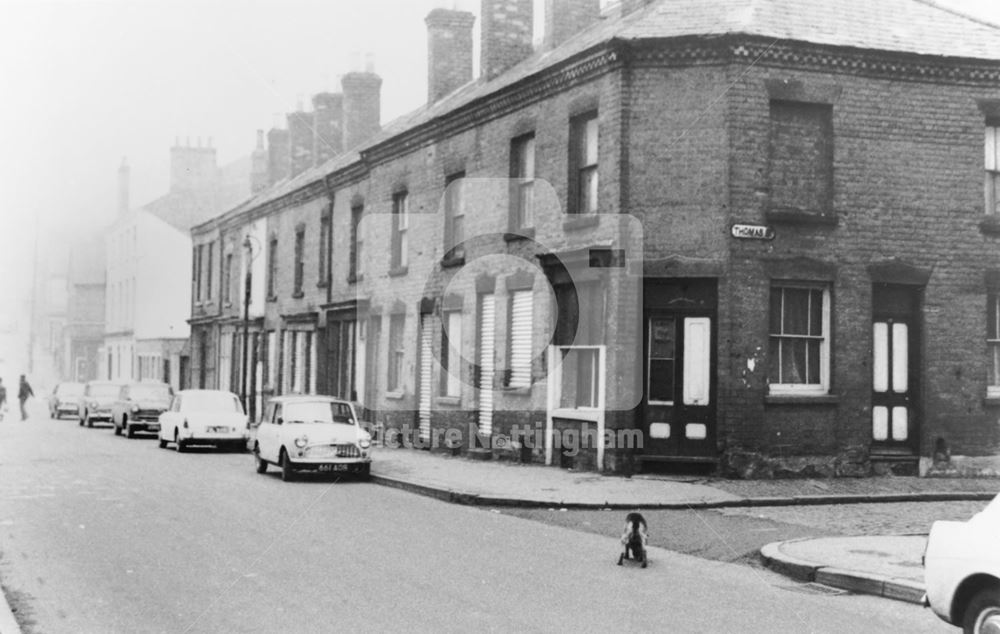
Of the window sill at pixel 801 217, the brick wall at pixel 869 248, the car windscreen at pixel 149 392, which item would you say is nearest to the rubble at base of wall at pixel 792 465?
the brick wall at pixel 869 248

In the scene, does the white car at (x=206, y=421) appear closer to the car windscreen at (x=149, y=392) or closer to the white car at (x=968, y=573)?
the car windscreen at (x=149, y=392)

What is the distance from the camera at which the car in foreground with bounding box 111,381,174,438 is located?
30.6 m

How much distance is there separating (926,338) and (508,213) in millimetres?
8273

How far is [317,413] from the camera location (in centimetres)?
1883

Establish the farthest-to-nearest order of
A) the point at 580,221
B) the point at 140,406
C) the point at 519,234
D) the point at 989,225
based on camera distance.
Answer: the point at 140,406 < the point at 519,234 < the point at 580,221 < the point at 989,225

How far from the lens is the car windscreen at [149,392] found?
31.5 m

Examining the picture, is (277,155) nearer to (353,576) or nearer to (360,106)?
(360,106)

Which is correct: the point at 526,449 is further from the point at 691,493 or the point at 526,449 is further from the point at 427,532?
the point at 427,532

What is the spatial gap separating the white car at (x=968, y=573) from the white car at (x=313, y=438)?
41.5 ft

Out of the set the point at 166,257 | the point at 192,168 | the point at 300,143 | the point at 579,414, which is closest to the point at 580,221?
the point at 579,414

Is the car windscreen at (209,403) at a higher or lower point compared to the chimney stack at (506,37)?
lower

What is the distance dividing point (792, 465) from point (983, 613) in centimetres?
1107

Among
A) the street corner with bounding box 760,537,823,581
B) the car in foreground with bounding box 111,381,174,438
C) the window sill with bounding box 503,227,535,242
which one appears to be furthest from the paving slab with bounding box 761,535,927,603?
the car in foreground with bounding box 111,381,174,438

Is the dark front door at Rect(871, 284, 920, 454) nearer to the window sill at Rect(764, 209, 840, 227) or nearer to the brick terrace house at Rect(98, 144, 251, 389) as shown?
the window sill at Rect(764, 209, 840, 227)
